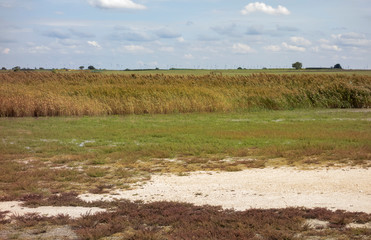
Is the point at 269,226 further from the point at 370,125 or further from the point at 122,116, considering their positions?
the point at 122,116

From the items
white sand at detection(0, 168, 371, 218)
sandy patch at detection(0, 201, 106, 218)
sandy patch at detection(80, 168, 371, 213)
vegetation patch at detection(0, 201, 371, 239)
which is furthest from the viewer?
sandy patch at detection(80, 168, 371, 213)

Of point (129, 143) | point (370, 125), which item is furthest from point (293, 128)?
point (129, 143)

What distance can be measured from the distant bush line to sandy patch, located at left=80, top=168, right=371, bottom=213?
17.4 meters

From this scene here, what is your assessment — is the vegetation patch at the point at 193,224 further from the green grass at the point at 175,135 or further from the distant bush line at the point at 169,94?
the distant bush line at the point at 169,94

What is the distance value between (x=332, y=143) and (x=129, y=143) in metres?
7.48

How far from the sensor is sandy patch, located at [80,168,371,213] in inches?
360

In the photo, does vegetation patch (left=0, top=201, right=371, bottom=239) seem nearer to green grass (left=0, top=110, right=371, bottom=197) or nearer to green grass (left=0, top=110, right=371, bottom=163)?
green grass (left=0, top=110, right=371, bottom=197)

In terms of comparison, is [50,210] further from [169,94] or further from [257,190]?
[169,94]

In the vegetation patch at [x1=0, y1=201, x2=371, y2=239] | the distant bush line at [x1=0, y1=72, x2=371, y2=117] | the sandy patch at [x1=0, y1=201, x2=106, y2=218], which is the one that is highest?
the distant bush line at [x1=0, y1=72, x2=371, y2=117]

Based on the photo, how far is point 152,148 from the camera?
51.6 feet

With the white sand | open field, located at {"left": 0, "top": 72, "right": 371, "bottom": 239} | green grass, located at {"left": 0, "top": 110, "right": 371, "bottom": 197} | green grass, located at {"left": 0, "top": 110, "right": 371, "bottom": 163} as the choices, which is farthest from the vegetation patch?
green grass, located at {"left": 0, "top": 110, "right": 371, "bottom": 163}

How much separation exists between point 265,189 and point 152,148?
6.22m

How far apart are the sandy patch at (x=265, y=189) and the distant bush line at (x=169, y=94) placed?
57.0ft

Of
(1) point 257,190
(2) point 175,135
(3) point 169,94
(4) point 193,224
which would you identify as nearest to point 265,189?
(1) point 257,190
